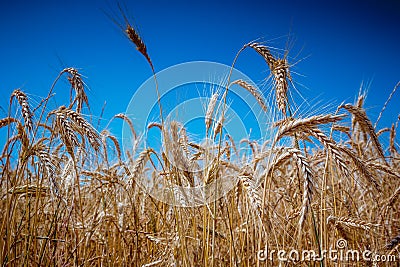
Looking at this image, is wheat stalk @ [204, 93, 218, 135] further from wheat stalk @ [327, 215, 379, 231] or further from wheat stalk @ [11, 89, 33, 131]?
wheat stalk @ [11, 89, 33, 131]

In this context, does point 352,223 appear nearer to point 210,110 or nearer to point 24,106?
point 210,110

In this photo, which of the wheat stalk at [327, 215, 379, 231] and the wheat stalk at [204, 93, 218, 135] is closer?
the wheat stalk at [327, 215, 379, 231]

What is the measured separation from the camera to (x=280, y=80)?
2.15 meters

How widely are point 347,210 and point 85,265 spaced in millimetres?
2108

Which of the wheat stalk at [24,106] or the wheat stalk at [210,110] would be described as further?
the wheat stalk at [210,110]

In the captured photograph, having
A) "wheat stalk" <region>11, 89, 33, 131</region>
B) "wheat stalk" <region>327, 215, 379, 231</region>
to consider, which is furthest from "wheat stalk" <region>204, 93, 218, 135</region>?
"wheat stalk" <region>11, 89, 33, 131</region>

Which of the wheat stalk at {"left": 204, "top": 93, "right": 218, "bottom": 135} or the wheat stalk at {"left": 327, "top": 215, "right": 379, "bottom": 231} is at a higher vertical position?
the wheat stalk at {"left": 204, "top": 93, "right": 218, "bottom": 135}

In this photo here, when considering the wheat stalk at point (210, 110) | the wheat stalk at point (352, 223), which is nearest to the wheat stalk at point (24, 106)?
the wheat stalk at point (210, 110)

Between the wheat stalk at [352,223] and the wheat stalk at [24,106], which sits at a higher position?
the wheat stalk at [24,106]

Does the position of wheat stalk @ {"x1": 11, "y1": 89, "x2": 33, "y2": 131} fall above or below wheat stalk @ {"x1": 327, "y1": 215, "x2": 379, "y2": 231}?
above

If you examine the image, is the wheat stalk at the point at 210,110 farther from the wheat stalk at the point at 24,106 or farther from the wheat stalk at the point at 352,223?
the wheat stalk at the point at 24,106

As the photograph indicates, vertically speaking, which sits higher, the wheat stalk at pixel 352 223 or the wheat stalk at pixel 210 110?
the wheat stalk at pixel 210 110

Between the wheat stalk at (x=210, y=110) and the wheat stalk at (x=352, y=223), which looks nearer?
the wheat stalk at (x=352, y=223)

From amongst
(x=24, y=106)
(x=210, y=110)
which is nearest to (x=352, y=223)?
(x=210, y=110)
